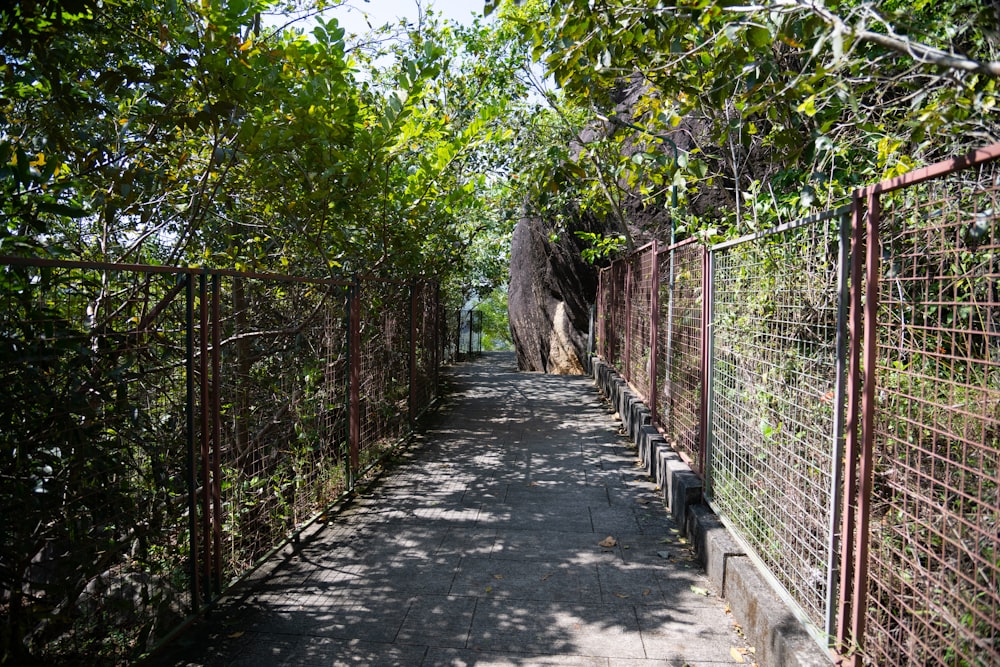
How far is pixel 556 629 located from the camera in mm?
3766

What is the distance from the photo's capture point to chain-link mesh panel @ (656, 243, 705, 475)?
561cm

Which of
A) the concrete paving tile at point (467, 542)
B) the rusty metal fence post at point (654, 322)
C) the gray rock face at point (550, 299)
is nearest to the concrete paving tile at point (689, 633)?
the concrete paving tile at point (467, 542)

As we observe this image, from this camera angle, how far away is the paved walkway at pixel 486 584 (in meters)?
3.53

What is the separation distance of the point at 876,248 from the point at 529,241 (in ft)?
48.6

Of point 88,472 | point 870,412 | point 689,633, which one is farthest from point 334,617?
point 870,412

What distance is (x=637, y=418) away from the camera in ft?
26.4

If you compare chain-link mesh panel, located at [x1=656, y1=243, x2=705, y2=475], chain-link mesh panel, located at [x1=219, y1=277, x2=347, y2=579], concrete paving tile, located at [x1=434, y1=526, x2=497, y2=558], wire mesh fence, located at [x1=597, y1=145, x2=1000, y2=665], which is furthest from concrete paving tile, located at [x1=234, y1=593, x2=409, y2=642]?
chain-link mesh panel, located at [x1=656, y1=243, x2=705, y2=475]

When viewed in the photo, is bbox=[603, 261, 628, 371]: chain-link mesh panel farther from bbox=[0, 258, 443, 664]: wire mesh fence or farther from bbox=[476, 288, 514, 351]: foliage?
bbox=[476, 288, 514, 351]: foliage

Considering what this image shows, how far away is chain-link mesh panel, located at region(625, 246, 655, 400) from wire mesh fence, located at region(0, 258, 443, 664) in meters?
3.96

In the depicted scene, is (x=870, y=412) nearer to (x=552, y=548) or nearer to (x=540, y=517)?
(x=552, y=548)

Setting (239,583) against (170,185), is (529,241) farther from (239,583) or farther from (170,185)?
(239,583)

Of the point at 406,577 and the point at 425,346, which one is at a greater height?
the point at 425,346

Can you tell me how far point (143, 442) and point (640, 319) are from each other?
6536mm

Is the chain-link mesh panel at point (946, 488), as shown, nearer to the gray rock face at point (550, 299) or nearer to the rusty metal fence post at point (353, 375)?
the rusty metal fence post at point (353, 375)
